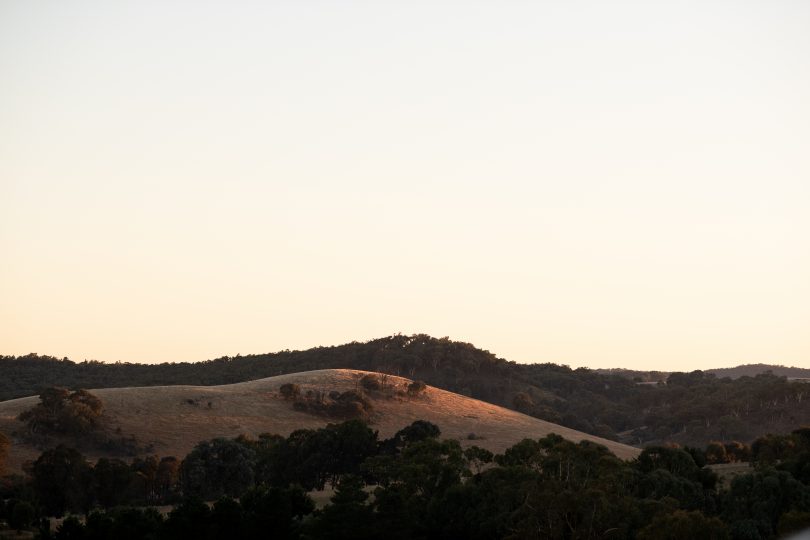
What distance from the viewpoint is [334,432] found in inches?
3900

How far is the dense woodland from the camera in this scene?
157 meters

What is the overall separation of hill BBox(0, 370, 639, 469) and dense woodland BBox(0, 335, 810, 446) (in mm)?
20018

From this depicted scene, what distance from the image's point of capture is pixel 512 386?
611 feet

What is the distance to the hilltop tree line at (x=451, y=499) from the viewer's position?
60500 mm

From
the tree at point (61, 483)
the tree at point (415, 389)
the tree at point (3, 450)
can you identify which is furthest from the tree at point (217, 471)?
the tree at point (415, 389)

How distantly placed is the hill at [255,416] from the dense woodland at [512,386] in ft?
65.7

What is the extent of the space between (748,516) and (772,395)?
4112 inches

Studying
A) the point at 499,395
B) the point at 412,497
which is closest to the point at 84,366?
the point at 499,395

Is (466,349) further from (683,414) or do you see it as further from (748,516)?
(748,516)

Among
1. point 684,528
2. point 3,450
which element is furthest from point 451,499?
point 3,450

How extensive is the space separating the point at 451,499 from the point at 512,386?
11732cm

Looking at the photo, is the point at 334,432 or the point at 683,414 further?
the point at 683,414

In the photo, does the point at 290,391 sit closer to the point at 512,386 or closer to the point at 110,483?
the point at 110,483

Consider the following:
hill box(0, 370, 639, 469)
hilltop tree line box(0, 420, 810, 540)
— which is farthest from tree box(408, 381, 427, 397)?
hilltop tree line box(0, 420, 810, 540)
